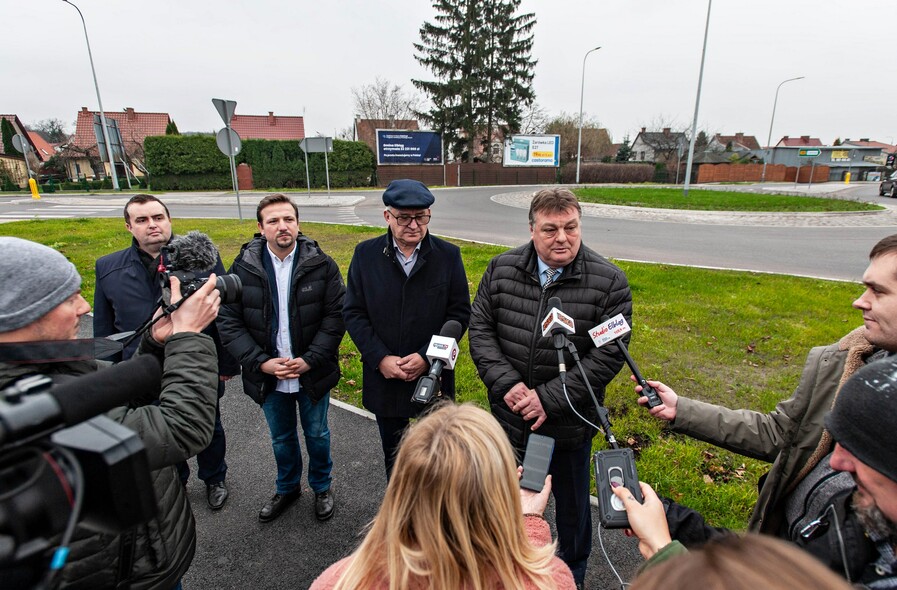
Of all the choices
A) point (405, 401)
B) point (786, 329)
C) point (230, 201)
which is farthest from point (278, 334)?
point (230, 201)

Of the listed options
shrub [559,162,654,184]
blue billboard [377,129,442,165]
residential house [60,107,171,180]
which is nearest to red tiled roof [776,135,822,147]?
shrub [559,162,654,184]

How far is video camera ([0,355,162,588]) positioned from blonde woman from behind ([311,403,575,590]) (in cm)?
61

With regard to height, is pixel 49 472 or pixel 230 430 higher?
pixel 49 472

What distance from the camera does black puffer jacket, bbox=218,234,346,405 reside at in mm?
3025

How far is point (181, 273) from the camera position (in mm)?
2025

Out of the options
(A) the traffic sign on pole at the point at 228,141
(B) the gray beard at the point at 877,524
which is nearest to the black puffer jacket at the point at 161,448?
(B) the gray beard at the point at 877,524

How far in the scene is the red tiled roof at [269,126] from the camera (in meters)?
46.4

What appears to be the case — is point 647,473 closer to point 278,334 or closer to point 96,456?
point 278,334

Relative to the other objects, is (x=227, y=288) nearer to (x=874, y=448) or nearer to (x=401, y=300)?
(x=401, y=300)

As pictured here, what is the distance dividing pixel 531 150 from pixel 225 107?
114ft

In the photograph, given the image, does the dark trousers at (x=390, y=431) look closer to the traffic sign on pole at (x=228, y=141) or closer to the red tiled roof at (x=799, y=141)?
the traffic sign on pole at (x=228, y=141)

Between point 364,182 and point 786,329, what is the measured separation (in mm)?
33403

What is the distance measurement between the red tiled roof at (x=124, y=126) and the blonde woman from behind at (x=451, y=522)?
185ft

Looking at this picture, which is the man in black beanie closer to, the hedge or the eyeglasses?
the eyeglasses
